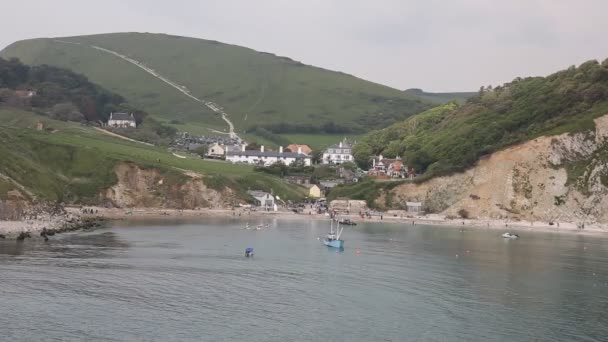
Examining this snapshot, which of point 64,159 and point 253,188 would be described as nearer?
point 64,159

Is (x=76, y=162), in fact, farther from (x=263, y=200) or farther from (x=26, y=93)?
(x=26, y=93)

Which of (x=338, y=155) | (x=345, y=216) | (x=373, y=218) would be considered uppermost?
(x=338, y=155)

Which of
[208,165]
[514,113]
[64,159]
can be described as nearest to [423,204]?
[514,113]

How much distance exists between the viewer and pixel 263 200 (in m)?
134

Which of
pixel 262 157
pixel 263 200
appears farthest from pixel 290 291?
pixel 262 157

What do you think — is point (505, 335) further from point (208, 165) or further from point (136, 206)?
point (208, 165)

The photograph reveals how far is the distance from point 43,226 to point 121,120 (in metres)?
119

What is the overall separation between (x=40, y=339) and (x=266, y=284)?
69.3ft

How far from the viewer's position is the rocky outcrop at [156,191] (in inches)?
4638

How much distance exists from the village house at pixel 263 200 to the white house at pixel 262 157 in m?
45.5

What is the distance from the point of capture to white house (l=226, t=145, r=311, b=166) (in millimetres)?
181750

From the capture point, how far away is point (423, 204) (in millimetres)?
136375

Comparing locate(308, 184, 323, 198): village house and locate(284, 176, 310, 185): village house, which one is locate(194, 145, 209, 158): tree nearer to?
locate(284, 176, 310, 185): village house

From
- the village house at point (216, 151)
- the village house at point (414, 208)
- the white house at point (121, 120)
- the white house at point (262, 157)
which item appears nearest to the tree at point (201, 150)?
the village house at point (216, 151)
